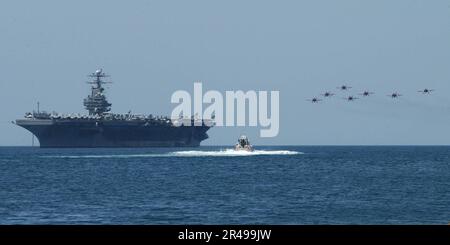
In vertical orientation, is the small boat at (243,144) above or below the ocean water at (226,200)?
above

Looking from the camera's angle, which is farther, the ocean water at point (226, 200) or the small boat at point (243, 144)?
the small boat at point (243, 144)

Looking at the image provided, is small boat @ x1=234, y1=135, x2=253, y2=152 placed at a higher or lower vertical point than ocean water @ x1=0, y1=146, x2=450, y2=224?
higher

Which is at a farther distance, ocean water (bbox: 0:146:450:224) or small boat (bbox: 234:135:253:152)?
small boat (bbox: 234:135:253:152)

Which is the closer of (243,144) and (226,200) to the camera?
(226,200)

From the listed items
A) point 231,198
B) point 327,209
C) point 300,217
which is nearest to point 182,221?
point 300,217
